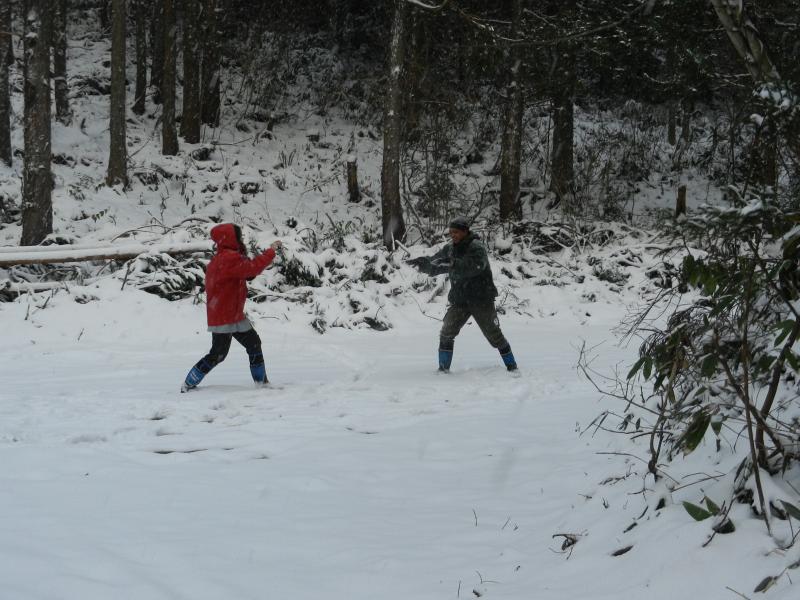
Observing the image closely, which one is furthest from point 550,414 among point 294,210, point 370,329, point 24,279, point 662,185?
point 662,185

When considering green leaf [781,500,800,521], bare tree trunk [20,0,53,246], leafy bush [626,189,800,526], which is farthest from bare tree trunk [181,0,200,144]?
green leaf [781,500,800,521]

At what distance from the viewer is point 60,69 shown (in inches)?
850

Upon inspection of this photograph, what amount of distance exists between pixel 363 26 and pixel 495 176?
25.3 ft

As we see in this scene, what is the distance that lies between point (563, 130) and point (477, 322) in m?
11.5

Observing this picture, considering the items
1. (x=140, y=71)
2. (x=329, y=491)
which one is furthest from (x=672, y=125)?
(x=329, y=491)

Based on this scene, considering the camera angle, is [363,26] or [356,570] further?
[363,26]

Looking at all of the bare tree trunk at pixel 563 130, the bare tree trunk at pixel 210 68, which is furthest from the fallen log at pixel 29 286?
the bare tree trunk at pixel 563 130

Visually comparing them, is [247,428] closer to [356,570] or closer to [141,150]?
[356,570]

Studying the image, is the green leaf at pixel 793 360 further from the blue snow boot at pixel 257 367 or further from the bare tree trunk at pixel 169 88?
the bare tree trunk at pixel 169 88

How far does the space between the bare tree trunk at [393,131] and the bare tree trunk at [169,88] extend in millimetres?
7056

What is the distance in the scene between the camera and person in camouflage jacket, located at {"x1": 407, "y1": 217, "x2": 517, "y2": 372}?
860 centimetres

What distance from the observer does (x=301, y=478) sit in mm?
5047

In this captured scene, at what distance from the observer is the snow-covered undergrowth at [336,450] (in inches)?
135

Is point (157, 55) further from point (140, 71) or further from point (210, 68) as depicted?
point (210, 68)
